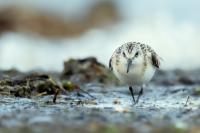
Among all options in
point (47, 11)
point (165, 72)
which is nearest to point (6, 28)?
point (47, 11)

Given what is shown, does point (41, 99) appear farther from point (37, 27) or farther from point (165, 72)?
point (37, 27)

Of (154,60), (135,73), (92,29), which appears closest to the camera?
(135,73)

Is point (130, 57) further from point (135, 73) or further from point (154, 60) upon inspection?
point (154, 60)

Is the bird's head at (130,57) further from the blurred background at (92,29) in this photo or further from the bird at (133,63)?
the blurred background at (92,29)

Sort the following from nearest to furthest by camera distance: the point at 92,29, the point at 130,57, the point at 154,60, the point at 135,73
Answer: the point at 130,57 → the point at 135,73 → the point at 154,60 → the point at 92,29

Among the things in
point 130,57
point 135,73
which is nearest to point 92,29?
point 135,73

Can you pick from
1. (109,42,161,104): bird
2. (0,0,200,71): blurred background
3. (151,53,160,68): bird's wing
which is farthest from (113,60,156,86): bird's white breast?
(0,0,200,71): blurred background

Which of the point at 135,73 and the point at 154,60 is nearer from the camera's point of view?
the point at 135,73

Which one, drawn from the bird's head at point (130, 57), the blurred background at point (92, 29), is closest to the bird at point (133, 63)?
the bird's head at point (130, 57)

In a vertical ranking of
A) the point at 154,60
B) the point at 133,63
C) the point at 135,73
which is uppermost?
the point at 154,60
